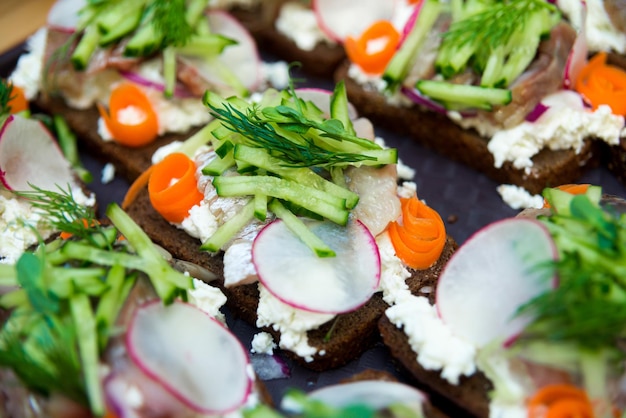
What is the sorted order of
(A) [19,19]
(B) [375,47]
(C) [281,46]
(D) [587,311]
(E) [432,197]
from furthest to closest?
(A) [19,19], (C) [281,46], (B) [375,47], (E) [432,197], (D) [587,311]

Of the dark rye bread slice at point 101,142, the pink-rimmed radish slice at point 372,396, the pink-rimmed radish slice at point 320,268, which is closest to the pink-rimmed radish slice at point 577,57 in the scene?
the pink-rimmed radish slice at point 320,268

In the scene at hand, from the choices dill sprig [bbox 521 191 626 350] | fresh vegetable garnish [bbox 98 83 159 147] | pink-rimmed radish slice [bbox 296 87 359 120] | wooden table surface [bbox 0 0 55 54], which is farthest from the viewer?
wooden table surface [bbox 0 0 55 54]

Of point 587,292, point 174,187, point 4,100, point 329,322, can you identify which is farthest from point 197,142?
point 587,292

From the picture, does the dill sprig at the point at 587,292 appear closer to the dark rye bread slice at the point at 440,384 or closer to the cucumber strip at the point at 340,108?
the dark rye bread slice at the point at 440,384

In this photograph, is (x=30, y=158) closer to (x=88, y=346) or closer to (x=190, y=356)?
(x=88, y=346)

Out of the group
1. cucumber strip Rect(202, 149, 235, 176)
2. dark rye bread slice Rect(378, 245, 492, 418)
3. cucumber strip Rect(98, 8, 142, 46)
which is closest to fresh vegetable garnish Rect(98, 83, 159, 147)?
cucumber strip Rect(98, 8, 142, 46)

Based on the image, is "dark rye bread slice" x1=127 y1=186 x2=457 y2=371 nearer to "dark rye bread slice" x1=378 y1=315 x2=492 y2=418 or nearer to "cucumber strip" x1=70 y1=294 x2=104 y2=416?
"dark rye bread slice" x1=378 y1=315 x2=492 y2=418
